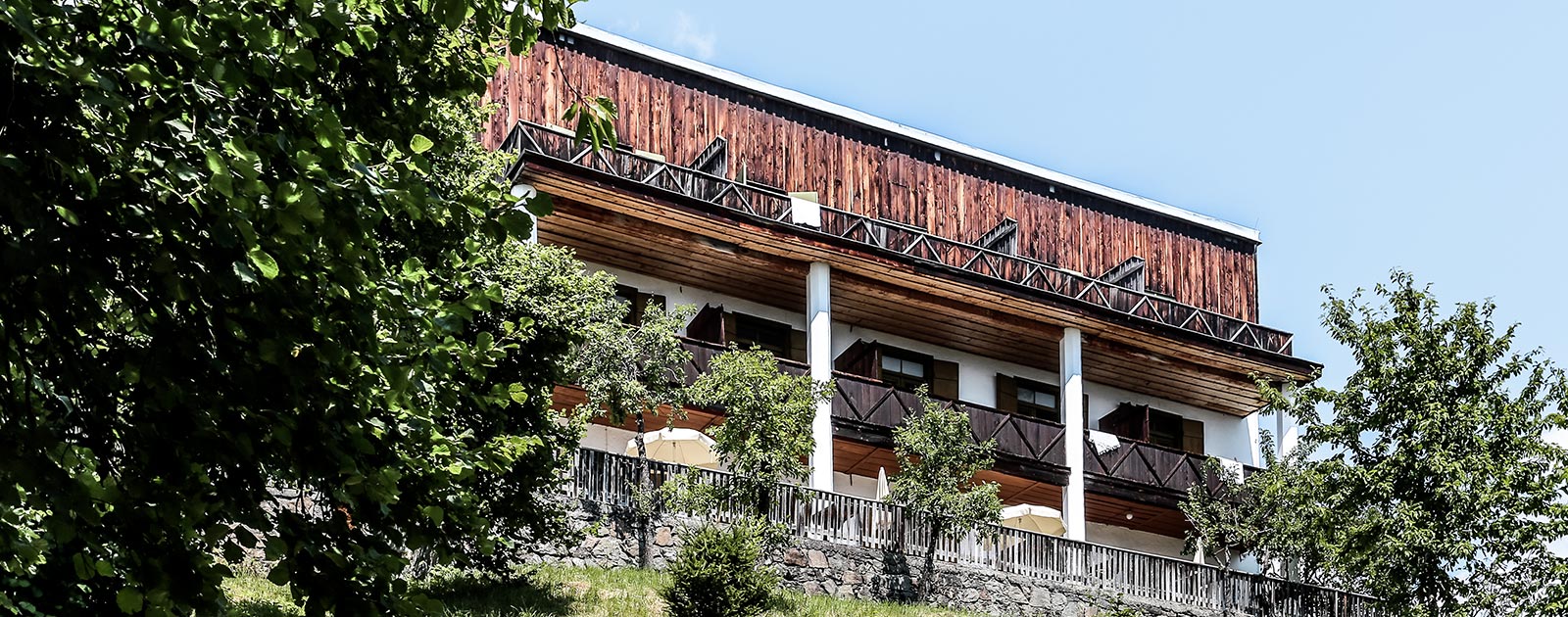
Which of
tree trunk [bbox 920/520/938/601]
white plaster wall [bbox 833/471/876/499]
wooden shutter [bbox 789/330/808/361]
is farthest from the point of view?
wooden shutter [bbox 789/330/808/361]

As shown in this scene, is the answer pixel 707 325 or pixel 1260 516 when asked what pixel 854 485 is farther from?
pixel 1260 516

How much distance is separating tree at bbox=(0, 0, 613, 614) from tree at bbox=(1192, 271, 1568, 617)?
54.3 feet

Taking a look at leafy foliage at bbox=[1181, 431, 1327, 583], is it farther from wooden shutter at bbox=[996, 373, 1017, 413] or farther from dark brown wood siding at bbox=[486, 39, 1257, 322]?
dark brown wood siding at bbox=[486, 39, 1257, 322]

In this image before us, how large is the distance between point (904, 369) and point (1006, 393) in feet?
7.32

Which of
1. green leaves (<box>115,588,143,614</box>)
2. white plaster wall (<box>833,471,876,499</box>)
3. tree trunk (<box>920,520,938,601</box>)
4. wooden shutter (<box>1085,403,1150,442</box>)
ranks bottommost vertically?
green leaves (<box>115,588,143,614</box>)

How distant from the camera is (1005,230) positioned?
3272cm

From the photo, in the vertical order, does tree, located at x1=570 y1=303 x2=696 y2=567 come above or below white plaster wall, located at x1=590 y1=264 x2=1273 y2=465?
below

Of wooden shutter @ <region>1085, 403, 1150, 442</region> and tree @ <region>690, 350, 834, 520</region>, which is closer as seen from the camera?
tree @ <region>690, 350, 834, 520</region>

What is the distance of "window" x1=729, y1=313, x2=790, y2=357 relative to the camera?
3028 cm

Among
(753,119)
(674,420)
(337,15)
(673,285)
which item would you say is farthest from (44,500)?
(753,119)

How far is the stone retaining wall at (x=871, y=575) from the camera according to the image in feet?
74.5

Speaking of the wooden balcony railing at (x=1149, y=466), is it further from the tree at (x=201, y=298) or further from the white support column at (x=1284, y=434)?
the tree at (x=201, y=298)

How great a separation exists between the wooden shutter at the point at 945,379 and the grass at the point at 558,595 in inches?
397

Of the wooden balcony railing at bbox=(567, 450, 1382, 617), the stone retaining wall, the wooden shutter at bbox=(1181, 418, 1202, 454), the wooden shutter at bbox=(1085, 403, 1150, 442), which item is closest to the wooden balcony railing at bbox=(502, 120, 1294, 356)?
the wooden shutter at bbox=(1085, 403, 1150, 442)
